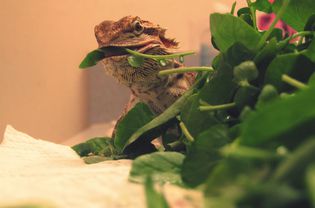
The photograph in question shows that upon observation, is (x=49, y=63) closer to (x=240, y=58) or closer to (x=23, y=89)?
(x=23, y=89)

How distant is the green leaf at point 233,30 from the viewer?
39cm

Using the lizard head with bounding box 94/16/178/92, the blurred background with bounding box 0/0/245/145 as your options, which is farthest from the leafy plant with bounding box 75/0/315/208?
the blurred background with bounding box 0/0/245/145

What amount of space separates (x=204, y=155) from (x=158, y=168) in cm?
6

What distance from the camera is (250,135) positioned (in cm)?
23

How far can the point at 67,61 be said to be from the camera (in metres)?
1.56

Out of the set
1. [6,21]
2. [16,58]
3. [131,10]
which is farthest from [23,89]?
[131,10]

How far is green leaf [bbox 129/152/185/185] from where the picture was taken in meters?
0.33

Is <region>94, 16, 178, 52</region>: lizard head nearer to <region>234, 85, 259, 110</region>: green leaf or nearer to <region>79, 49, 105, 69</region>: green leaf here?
<region>79, 49, 105, 69</region>: green leaf

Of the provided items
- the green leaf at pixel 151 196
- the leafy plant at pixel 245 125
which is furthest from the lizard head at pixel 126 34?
the green leaf at pixel 151 196

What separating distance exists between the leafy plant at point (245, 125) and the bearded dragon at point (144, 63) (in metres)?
0.27

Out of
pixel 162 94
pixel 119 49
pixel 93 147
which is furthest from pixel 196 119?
pixel 162 94

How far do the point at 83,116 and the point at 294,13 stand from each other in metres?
1.21

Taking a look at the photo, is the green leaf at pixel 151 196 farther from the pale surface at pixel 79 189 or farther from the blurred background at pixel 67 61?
the blurred background at pixel 67 61

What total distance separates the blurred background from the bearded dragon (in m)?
0.46
